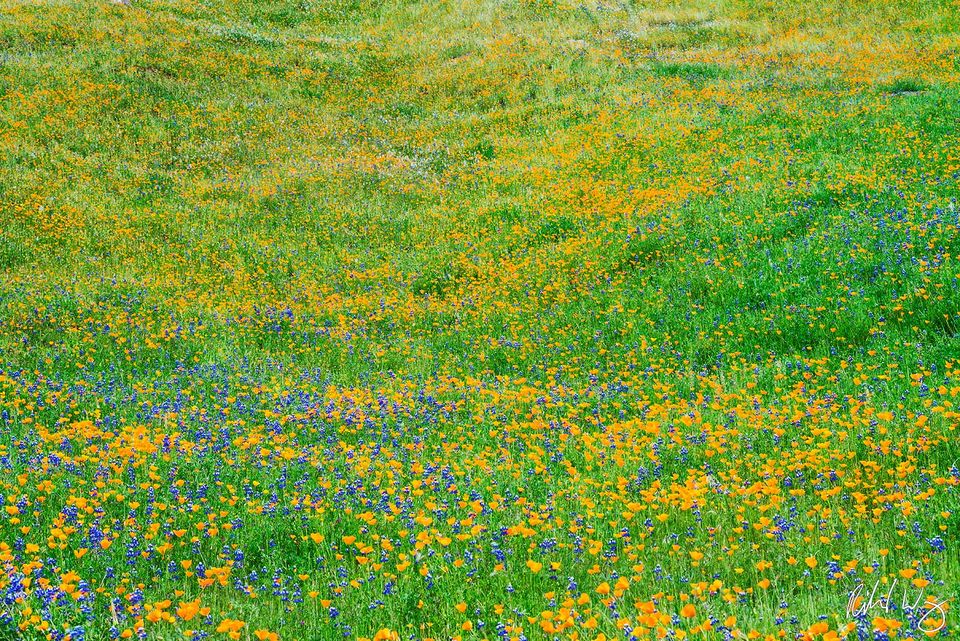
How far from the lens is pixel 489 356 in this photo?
30.0 ft

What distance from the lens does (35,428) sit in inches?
256

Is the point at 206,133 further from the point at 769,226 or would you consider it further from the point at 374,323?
the point at 769,226

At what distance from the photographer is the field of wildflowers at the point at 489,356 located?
3646 mm

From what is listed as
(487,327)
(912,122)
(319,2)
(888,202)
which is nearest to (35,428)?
(487,327)

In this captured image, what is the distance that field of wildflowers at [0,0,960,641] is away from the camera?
12.0 feet
